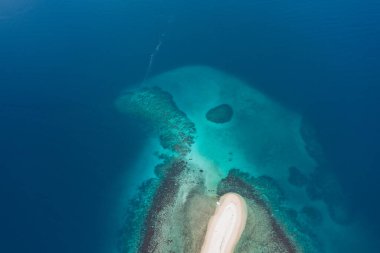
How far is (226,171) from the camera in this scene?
38.4 m

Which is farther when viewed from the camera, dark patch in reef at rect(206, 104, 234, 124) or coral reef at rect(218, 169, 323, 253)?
dark patch in reef at rect(206, 104, 234, 124)

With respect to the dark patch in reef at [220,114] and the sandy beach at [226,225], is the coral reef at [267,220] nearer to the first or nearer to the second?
the sandy beach at [226,225]

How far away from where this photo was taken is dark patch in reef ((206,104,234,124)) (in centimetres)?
4366

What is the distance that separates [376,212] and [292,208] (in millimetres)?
7927

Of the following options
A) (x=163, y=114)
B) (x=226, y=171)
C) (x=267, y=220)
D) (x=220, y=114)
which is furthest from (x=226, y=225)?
(x=163, y=114)

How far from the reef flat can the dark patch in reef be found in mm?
126

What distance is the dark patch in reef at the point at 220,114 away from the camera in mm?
43656

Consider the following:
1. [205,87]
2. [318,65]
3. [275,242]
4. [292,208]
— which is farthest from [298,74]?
[275,242]

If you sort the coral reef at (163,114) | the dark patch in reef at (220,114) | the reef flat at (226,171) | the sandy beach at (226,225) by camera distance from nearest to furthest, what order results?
1. the sandy beach at (226,225)
2. the reef flat at (226,171)
3. the coral reef at (163,114)
4. the dark patch in reef at (220,114)

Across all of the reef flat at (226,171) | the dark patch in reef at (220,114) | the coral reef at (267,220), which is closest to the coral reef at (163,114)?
the reef flat at (226,171)

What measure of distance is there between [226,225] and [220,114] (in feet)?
50.2

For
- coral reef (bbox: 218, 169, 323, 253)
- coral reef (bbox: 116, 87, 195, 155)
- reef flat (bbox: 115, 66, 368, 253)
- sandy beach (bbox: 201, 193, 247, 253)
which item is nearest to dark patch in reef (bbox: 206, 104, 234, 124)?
reef flat (bbox: 115, 66, 368, 253)

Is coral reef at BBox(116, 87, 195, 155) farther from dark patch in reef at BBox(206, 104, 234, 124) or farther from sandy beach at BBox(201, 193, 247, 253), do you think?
sandy beach at BBox(201, 193, 247, 253)

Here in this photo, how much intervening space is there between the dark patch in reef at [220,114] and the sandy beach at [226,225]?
35.9ft
